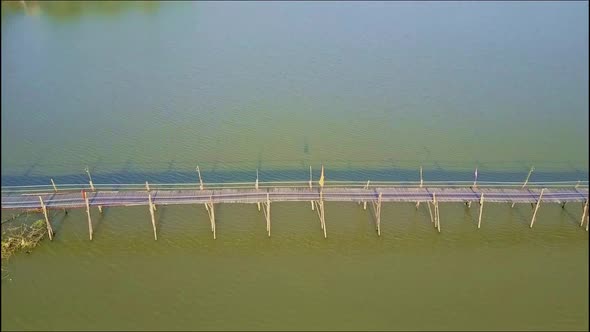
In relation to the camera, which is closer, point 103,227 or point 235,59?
point 103,227

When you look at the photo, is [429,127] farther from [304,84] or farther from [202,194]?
[202,194]

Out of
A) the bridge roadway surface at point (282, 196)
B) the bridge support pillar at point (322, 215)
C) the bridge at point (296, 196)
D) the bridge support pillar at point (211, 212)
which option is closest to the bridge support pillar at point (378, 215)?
the bridge at point (296, 196)

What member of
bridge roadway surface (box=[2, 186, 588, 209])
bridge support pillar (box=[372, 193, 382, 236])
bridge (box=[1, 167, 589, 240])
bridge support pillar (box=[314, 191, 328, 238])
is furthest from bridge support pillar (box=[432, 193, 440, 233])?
bridge support pillar (box=[314, 191, 328, 238])

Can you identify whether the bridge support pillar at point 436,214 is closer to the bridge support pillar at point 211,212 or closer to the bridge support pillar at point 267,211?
the bridge support pillar at point 267,211

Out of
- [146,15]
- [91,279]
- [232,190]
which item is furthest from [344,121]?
[146,15]

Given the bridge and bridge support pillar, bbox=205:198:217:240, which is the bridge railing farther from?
bridge support pillar, bbox=205:198:217:240

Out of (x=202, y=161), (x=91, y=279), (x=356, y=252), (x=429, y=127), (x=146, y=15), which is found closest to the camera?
(x=91, y=279)

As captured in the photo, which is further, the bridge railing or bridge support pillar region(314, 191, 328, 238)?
the bridge railing

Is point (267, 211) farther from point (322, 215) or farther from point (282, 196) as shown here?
point (322, 215)
